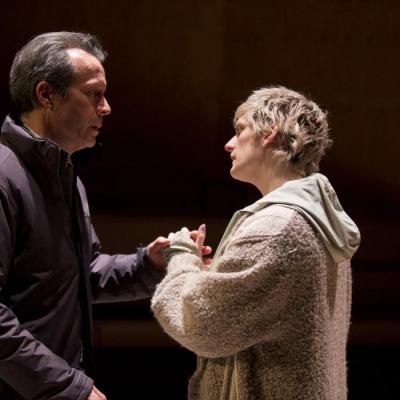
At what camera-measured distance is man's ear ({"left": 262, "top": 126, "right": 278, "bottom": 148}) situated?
1.40 m

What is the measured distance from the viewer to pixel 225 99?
11.1 feet

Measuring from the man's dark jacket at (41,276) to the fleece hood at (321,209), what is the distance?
442mm

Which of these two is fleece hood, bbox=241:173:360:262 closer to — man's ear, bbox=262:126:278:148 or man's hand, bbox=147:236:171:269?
man's ear, bbox=262:126:278:148

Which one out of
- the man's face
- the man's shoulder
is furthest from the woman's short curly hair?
the man's shoulder

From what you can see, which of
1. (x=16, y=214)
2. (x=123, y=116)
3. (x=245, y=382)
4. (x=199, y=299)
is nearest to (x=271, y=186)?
(x=199, y=299)

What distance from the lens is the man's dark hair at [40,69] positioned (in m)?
1.50

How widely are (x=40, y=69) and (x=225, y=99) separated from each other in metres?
1.95

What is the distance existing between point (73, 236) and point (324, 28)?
2.25 meters

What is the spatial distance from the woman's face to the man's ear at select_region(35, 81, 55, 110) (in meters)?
0.44

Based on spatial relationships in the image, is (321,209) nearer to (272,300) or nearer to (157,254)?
(272,300)

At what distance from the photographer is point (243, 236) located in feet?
4.14

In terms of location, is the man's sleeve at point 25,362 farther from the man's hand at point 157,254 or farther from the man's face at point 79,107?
the man's hand at point 157,254

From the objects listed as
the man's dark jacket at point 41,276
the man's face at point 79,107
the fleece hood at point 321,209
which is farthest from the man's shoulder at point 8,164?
the fleece hood at point 321,209

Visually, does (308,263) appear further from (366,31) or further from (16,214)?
(366,31)
